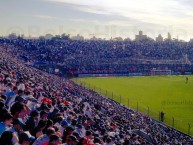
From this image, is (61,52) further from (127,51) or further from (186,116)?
(186,116)

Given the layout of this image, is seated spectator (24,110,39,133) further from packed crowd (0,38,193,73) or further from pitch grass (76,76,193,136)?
packed crowd (0,38,193,73)

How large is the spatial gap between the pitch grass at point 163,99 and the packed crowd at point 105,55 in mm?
14578

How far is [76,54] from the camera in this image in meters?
80.8

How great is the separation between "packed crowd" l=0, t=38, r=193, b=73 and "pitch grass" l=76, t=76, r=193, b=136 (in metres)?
14.6

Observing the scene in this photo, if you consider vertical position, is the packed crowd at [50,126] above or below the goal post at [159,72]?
above

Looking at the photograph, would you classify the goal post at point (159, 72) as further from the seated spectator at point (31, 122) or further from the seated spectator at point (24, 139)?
the seated spectator at point (24, 139)

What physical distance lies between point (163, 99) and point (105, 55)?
42636 mm

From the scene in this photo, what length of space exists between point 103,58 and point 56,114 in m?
69.1

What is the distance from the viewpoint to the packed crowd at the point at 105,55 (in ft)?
228

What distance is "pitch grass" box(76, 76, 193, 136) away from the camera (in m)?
29.3

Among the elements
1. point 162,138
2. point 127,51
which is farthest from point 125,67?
point 162,138

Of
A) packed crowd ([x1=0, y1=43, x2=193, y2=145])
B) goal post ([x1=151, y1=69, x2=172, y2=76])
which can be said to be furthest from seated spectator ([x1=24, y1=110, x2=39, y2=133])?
goal post ([x1=151, y1=69, x2=172, y2=76])

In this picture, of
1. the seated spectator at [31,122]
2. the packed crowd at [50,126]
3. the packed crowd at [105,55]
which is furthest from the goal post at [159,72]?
the seated spectator at [31,122]

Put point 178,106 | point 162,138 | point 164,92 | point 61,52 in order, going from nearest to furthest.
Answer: point 162,138, point 178,106, point 164,92, point 61,52
